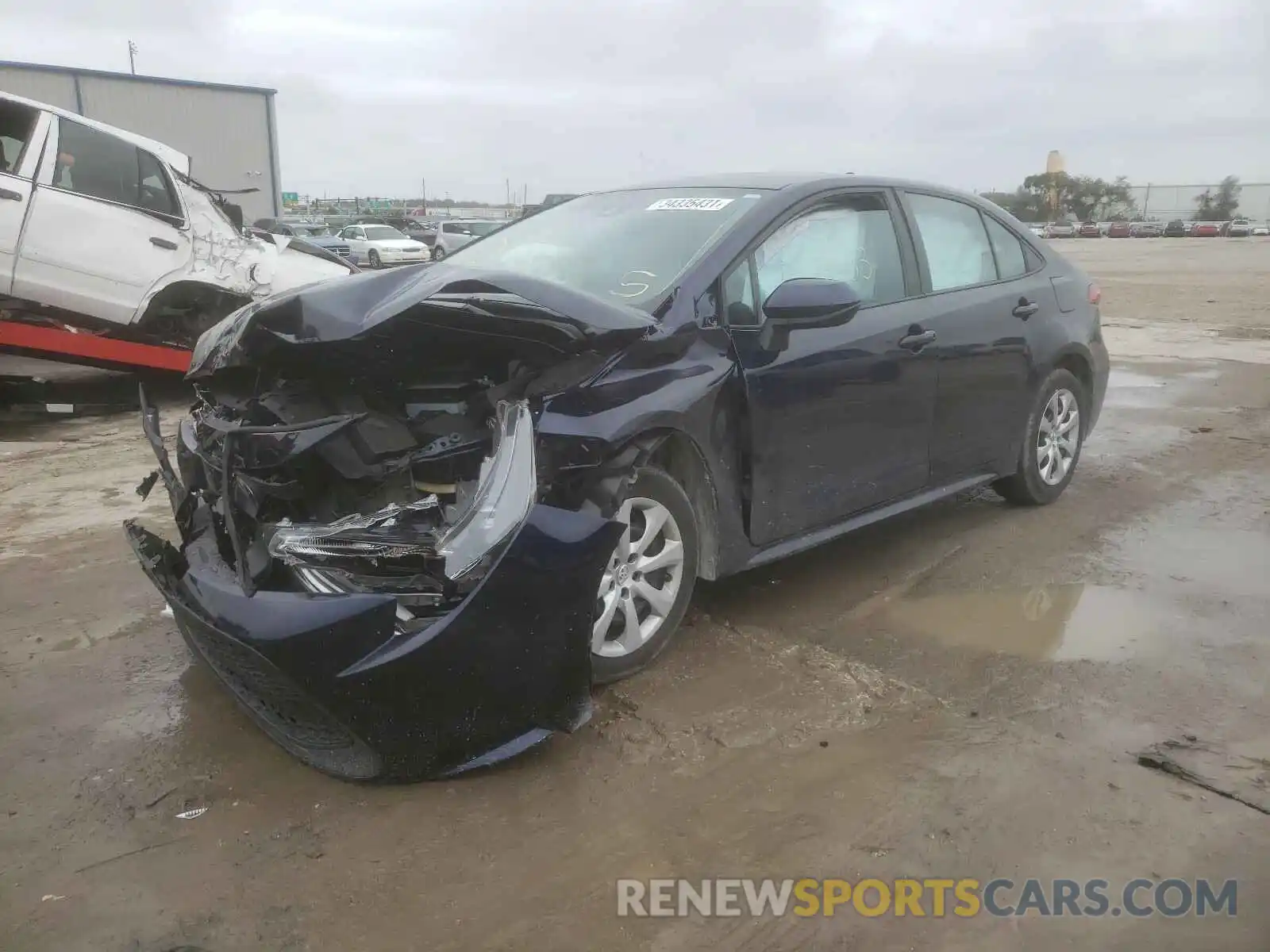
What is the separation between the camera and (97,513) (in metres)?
5.33

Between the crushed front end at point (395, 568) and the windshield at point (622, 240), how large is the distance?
2.40ft

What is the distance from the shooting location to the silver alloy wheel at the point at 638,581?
317 cm

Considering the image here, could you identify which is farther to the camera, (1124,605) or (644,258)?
(1124,605)

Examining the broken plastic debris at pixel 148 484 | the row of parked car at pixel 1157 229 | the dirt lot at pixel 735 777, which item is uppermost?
the row of parked car at pixel 1157 229

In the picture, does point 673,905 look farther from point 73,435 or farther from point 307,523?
point 73,435

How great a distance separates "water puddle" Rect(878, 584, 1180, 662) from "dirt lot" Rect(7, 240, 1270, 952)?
17 millimetres

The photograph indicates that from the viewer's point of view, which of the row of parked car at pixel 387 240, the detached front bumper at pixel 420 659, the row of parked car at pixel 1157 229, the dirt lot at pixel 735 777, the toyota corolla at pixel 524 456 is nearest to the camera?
the dirt lot at pixel 735 777

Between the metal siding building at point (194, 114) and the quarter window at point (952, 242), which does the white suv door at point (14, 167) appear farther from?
the metal siding building at point (194, 114)

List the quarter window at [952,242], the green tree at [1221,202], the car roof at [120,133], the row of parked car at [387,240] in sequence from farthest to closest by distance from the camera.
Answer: the green tree at [1221,202], the row of parked car at [387,240], the car roof at [120,133], the quarter window at [952,242]

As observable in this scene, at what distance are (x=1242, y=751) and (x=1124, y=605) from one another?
3.88 feet

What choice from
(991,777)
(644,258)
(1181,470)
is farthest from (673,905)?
(1181,470)

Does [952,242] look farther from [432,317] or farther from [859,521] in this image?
[432,317]
